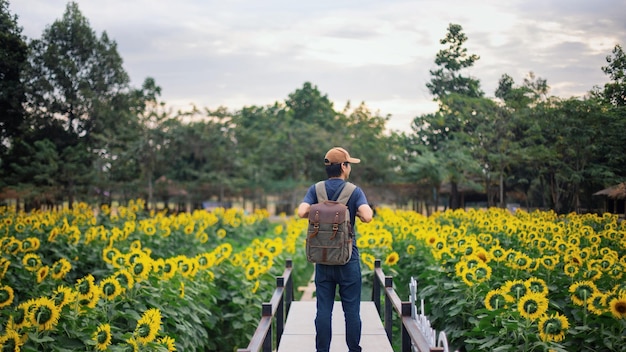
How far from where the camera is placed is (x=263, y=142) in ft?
112

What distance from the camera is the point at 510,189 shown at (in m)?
17.3

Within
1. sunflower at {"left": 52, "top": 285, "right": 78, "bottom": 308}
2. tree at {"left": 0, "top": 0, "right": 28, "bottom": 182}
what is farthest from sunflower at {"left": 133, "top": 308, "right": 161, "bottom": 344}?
tree at {"left": 0, "top": 0, "right": 28, "bottom": 182}

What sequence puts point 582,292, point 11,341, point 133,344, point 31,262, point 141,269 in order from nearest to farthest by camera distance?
point 11,341
point 133,344
point 582,292
point 141,269
point 31,262

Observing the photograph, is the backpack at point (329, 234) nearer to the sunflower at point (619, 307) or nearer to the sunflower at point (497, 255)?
the sunflower at point (619, 307)

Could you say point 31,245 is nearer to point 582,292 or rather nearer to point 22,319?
point 22,319

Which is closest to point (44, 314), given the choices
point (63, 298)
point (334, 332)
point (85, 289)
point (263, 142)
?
point (63, 298)

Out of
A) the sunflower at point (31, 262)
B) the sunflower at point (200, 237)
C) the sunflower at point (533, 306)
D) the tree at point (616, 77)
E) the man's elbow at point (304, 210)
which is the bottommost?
the sunflower at point (200, 237)

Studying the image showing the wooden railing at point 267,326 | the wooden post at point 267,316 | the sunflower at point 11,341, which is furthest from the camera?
the wooden post at point 267,316

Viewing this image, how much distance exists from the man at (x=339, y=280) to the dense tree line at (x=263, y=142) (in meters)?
6.64

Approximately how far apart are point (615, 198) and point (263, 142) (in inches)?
981

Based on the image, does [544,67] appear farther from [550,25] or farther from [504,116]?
[504,116]

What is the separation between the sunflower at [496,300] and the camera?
184 inches

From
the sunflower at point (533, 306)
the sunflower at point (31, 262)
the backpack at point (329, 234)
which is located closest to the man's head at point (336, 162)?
the backpack at point (329, 234)

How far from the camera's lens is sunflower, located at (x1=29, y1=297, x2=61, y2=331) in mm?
3668
